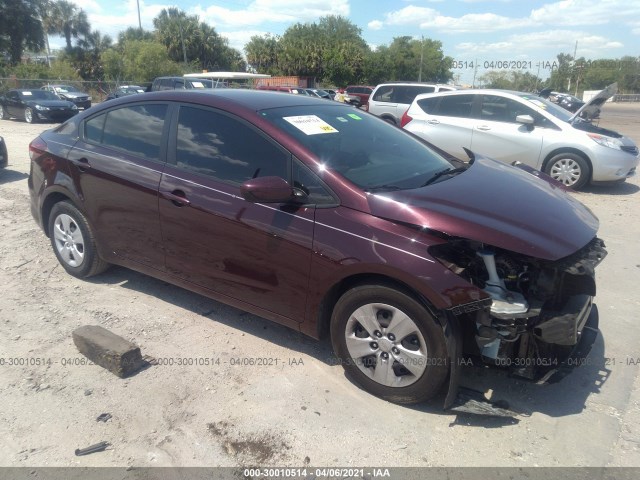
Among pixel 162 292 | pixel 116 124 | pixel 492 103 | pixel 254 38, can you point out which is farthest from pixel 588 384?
pixel 254 38

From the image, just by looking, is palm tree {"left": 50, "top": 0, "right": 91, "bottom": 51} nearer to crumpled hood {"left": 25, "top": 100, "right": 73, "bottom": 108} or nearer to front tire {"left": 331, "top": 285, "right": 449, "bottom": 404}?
crumpled hood {"left": 25, "top": 100, "right": 73, "bottom": 108}

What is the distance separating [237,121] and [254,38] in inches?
2501

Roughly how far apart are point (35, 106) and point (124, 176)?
1788 centimetres

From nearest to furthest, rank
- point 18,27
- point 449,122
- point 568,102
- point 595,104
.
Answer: point 595,104 < point 449,122 < point 568,102 < point 18,27

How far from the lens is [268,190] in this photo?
9.85 ft

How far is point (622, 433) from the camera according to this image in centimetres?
280

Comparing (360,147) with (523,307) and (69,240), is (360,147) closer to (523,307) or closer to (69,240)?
(523,307)

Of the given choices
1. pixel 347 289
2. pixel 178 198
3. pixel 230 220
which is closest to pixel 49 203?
pixel 178 198

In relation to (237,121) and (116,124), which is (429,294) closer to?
(237,121)

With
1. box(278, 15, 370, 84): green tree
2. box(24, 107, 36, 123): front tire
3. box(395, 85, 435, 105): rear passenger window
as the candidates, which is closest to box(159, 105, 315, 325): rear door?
box(395, 85, 435, 105): rear passenger window

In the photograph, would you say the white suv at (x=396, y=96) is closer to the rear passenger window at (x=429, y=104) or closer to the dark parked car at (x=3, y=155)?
the rear passenger window at (x=429, y=104)

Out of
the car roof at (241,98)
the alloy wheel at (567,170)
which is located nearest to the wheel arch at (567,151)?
the alloy wheel at (567,170)

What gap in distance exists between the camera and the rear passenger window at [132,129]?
391 cm

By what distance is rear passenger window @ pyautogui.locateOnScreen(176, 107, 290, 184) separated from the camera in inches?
130
